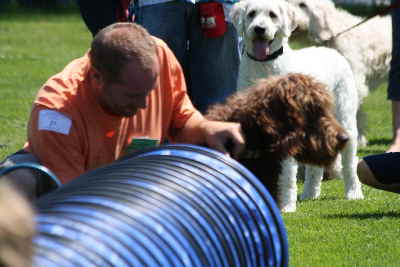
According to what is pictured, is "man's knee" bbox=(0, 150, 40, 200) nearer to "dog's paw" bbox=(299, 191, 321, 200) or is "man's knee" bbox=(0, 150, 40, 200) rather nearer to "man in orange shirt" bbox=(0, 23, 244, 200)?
"man in orange shirt" bbox=(0, 23, 244, 200)

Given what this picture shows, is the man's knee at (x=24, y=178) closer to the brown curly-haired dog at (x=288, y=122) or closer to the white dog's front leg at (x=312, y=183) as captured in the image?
the brown curly-haired dog at (x=288, y=122)

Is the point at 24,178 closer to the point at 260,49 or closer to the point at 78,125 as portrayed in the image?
the point at 78,125

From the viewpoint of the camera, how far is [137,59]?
3980 mm

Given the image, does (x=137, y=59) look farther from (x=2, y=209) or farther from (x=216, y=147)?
(x=2, y=209)

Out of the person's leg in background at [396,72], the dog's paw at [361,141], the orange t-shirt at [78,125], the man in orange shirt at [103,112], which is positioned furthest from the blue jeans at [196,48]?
the dog's paw at [361,141]

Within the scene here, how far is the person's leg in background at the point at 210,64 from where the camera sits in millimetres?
6719

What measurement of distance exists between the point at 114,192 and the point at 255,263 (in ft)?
2.54

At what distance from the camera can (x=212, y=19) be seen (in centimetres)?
658

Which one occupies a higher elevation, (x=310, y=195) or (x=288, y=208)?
(x=288, y=208)

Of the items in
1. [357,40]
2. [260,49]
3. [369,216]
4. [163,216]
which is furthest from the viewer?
[357,40]

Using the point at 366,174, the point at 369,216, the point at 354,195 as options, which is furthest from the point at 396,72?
the point at 354,195

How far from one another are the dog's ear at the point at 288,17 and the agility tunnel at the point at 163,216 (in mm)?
4040

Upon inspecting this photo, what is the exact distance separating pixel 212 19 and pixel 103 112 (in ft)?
8.31

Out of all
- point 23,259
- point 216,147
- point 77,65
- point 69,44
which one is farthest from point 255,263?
point 69,44
